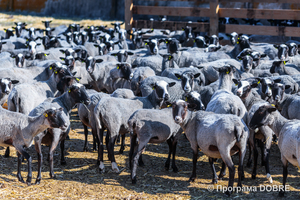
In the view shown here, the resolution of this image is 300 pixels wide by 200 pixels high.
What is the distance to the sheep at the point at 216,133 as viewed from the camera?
578cm

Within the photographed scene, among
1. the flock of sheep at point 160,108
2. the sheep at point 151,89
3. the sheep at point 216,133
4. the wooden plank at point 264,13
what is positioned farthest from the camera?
the wooden plank at point 264,13

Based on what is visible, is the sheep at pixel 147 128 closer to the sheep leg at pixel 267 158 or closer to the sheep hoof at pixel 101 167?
the sheep hoof at pixel 101 167

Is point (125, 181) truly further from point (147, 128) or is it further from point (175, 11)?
point (175, 11)

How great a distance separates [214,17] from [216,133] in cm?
1116

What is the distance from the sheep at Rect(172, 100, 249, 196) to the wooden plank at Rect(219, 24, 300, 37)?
1029cm

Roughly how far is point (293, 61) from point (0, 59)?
396 inches

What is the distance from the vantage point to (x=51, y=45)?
1684 centimetres

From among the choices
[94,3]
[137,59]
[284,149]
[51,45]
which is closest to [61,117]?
[284,149]

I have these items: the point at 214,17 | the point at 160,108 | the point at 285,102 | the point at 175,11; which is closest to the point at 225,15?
the point at 214,17

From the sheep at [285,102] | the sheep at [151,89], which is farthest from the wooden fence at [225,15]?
the sheep at [285,102]

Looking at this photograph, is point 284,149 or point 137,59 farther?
point 137,59

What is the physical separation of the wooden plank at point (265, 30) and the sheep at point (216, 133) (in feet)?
33.8

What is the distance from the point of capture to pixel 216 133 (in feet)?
19.4

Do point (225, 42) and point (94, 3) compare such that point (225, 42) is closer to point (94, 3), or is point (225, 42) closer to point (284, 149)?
point (284, 149)
